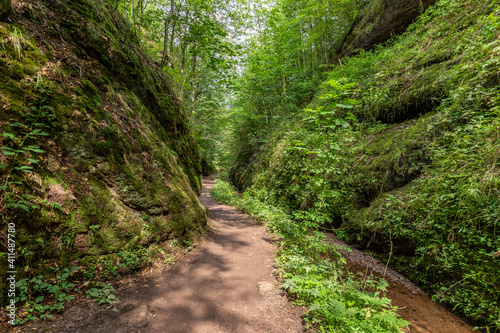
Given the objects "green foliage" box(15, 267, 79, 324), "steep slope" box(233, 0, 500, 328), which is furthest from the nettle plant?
"steep slope" box(233, 0, 500, 328)

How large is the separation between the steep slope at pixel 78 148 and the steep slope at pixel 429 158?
12.1ft

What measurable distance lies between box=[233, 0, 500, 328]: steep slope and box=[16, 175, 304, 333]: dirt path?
1946 millimetres

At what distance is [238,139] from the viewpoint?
19.7 m

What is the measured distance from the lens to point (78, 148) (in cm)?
355

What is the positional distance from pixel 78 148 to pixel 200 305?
363cm

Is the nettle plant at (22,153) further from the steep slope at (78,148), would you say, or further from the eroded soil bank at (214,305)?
the eroded soil bank at (214,305)

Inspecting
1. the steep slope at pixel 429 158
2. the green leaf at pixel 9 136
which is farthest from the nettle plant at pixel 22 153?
the steep slope at pixel 429 158

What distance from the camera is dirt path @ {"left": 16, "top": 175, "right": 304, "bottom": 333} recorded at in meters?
2.49

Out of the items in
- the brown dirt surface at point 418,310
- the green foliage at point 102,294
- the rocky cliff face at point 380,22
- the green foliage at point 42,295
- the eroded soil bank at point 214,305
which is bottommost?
the brown dirt surface at point 418,310

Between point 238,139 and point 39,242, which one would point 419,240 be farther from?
point 238,139

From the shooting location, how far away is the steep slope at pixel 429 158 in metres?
3.66

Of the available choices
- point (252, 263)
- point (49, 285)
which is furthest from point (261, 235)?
point (49, 285)

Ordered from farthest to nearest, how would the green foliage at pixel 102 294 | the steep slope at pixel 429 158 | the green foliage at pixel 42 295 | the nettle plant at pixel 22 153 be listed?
1. the steep slope at pixel 429 158
2. the green foliage at pixel 102 294
3. the nettle plant at pixel 22 153
4. the green foliage at pixel 42 295

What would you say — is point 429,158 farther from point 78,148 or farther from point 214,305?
point 78,148
